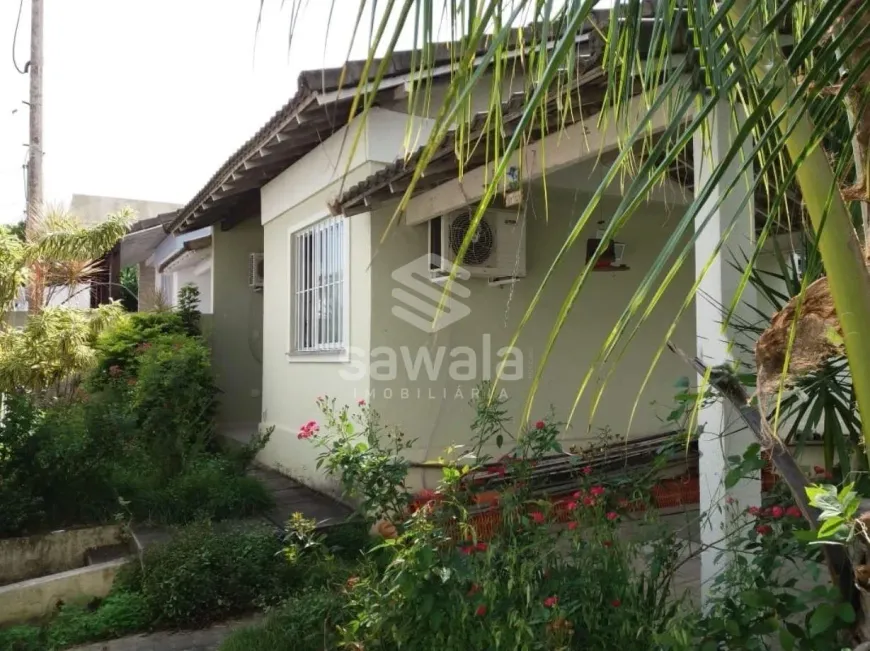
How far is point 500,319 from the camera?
7.81 m

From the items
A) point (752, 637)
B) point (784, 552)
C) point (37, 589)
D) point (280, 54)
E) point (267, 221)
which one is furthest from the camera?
point (267, 221)

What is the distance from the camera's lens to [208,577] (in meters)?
5.21

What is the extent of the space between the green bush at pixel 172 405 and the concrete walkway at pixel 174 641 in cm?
268

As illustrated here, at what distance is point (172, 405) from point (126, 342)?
10.7 feet

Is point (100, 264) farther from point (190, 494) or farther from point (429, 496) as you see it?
point (429, 496)

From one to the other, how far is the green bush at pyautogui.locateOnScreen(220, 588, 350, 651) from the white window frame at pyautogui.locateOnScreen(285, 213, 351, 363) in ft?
11.4

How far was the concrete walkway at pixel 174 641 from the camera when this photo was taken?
474 centimetres

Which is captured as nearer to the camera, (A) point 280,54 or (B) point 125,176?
(A) point 280,54

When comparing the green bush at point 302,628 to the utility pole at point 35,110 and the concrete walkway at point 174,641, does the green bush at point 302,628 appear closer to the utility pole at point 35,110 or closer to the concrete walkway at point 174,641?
the concrete walkway at point 174,641

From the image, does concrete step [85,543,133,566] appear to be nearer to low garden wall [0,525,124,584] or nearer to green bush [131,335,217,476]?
low garden wall [0,525,124,584]

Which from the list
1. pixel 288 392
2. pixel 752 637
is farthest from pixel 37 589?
pixel 752 637

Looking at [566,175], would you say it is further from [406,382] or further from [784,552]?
[784,552]

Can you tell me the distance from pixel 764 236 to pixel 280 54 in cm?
91

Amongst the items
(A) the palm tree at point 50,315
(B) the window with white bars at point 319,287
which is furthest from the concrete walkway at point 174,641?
(A) the palm tree at point 50,315
